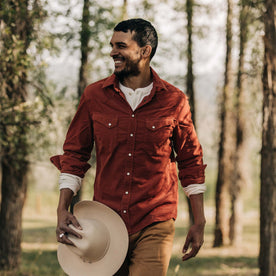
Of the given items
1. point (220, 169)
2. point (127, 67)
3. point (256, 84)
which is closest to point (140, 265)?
point (127, 67)

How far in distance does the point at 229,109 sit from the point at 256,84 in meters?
8.10

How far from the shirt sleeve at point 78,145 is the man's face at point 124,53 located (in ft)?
1.09

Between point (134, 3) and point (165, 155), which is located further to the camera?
point (134, 3)

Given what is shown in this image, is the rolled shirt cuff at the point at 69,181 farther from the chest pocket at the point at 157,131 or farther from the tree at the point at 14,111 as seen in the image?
the tree at the point at 14,111

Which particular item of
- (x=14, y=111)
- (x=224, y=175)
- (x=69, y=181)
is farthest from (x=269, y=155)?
(x=224, y=175)

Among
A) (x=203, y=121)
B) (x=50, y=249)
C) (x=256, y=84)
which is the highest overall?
(x=256, y=84)

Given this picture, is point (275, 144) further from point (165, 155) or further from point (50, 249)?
point (50, 249)

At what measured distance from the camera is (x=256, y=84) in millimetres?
9359

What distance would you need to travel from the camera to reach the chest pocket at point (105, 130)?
3.51 metres

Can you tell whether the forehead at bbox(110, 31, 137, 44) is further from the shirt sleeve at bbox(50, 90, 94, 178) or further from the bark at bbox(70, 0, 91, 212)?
the bark at bbox(70, 0, 91, 212)

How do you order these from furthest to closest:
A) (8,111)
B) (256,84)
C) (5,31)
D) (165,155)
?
(256,84) < (8,111) < (5,31) < (165,155)

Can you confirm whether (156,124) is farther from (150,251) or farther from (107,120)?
(150,251)

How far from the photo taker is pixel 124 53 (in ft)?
11.6

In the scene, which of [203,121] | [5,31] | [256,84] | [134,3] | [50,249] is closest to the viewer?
[5,31]
